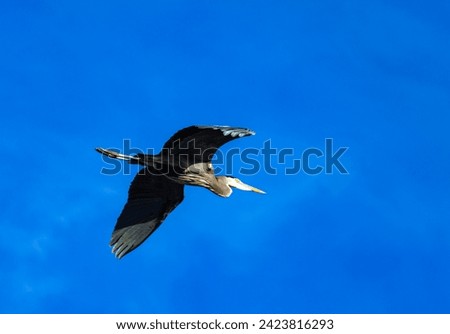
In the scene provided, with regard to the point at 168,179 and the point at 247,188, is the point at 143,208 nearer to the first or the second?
the point at 168,179

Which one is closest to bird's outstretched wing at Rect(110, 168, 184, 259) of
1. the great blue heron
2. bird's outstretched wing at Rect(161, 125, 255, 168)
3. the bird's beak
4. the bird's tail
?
the great blue heron

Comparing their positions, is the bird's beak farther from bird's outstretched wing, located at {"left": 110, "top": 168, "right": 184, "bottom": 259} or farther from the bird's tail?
the bird's tail

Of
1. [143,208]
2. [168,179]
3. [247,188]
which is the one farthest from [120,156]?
[247,188]

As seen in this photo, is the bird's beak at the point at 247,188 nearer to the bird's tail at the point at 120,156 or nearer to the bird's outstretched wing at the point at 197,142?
the bird's outstretched wing at the point at 197,142

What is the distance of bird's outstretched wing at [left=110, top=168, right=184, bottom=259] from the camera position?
17188mm

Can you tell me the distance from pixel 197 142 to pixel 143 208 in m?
2.26

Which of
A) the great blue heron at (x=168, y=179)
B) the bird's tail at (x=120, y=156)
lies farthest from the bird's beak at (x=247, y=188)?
the bird's tail at (x=120, y=156)

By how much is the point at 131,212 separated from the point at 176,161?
69.8 inches

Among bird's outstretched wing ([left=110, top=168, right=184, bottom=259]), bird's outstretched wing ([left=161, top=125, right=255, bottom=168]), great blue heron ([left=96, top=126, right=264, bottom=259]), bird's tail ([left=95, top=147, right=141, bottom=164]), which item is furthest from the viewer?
bird's outstretched wing ([left=110, top=168, right=184, bottom=259])

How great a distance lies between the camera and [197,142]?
16.1 m

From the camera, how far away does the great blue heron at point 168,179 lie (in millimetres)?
15906

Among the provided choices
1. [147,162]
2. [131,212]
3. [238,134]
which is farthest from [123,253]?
[238,134]
